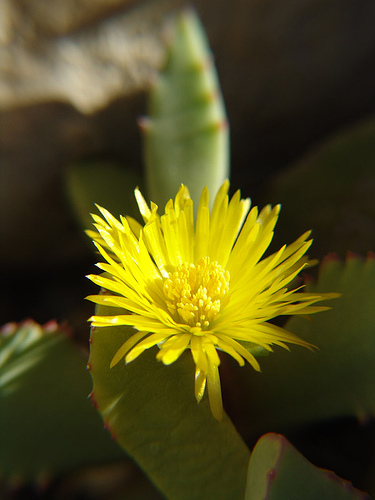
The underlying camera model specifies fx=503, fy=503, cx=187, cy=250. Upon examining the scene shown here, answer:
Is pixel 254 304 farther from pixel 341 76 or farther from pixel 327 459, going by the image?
pixel 341 76

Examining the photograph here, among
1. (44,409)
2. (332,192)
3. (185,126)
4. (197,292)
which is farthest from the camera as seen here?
(332,192)

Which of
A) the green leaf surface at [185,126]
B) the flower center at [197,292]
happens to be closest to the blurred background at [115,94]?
the green leaf surface at [185,126]

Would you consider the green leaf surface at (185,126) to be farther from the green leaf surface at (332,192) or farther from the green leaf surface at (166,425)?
the green leaf surface at (166,425)

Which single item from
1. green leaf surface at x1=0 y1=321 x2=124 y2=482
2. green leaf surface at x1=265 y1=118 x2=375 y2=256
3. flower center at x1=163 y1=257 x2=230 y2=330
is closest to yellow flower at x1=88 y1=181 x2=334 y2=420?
flower center at x1=163 y1=257 x2=230 y2=330

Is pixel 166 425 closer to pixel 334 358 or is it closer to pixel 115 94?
pixel 334 358

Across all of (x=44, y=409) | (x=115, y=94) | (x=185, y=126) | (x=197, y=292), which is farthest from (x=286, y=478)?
(x=115, y=94)
